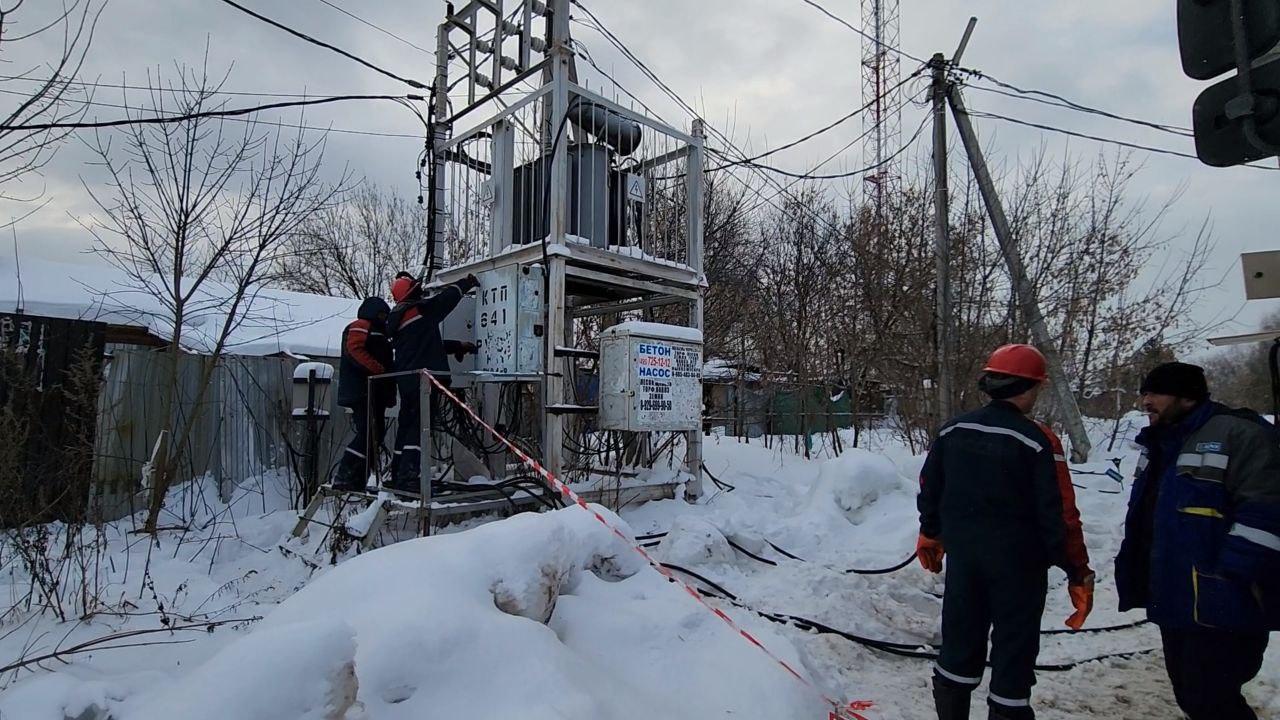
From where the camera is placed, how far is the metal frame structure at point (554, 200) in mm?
6805

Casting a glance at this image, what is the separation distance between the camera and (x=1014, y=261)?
9680mm

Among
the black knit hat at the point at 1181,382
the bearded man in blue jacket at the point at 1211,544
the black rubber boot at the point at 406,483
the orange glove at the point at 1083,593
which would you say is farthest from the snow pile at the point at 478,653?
the black rubber boot at the point at 406,483

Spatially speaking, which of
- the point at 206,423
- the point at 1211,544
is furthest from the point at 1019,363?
the point at 206,423

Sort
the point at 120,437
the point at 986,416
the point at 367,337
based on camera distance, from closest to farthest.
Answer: the point at 986,416 → the point at 367,337 → the point at 120,437

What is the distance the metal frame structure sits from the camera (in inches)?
268

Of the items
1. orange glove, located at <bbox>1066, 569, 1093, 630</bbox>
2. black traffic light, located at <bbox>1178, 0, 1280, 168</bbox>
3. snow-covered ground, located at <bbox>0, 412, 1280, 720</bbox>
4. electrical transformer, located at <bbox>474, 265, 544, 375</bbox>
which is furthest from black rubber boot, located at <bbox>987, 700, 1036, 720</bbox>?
electrical transformer, located at <bbox>474, 265, 544, 375</bbox>

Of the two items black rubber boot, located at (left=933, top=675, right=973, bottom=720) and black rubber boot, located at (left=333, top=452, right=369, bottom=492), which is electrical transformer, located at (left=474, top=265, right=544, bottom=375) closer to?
black rubber boot, located at (left=333, top=452, right=369, bottom=492)

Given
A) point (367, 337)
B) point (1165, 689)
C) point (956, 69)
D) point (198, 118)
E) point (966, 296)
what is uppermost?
point (956, 69)

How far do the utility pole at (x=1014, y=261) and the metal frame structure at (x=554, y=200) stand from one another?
419cm

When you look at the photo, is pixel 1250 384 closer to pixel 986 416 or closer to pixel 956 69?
pixel 956 69

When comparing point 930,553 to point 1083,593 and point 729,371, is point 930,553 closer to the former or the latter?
point 1083,593

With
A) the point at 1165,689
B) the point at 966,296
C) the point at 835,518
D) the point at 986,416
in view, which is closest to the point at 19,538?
the point at 986,416

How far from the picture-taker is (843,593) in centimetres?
502

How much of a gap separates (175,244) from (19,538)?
130 inches
